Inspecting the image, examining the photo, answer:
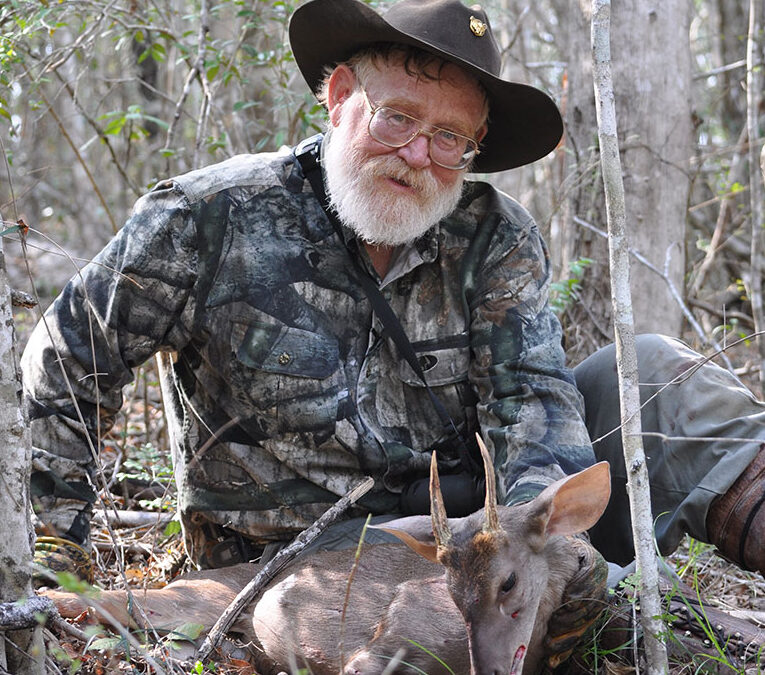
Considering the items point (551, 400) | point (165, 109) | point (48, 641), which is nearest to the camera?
point (48, 641)

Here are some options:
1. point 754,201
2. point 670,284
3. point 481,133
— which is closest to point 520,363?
point 481,133

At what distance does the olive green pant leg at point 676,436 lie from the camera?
3.98 meters

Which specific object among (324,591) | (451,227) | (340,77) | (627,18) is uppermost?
(627,18)

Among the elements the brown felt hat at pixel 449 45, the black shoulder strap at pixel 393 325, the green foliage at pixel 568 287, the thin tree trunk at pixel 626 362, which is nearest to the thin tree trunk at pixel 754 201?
the green foliage at pixel 568 287

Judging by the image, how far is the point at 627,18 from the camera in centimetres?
623

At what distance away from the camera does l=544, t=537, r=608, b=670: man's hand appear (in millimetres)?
3180

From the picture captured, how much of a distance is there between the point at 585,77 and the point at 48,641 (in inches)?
203

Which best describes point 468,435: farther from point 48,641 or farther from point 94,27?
point 94,27

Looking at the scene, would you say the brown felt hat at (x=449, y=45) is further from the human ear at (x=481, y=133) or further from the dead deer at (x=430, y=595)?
the dead deer at (x=430, y=595)

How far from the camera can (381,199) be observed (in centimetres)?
416

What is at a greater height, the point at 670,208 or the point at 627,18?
the point at 627,18

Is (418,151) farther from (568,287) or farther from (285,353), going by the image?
(568,287)

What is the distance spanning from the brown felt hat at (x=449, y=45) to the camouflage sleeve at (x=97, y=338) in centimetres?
95

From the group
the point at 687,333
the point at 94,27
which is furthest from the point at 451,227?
the point at 687,333
